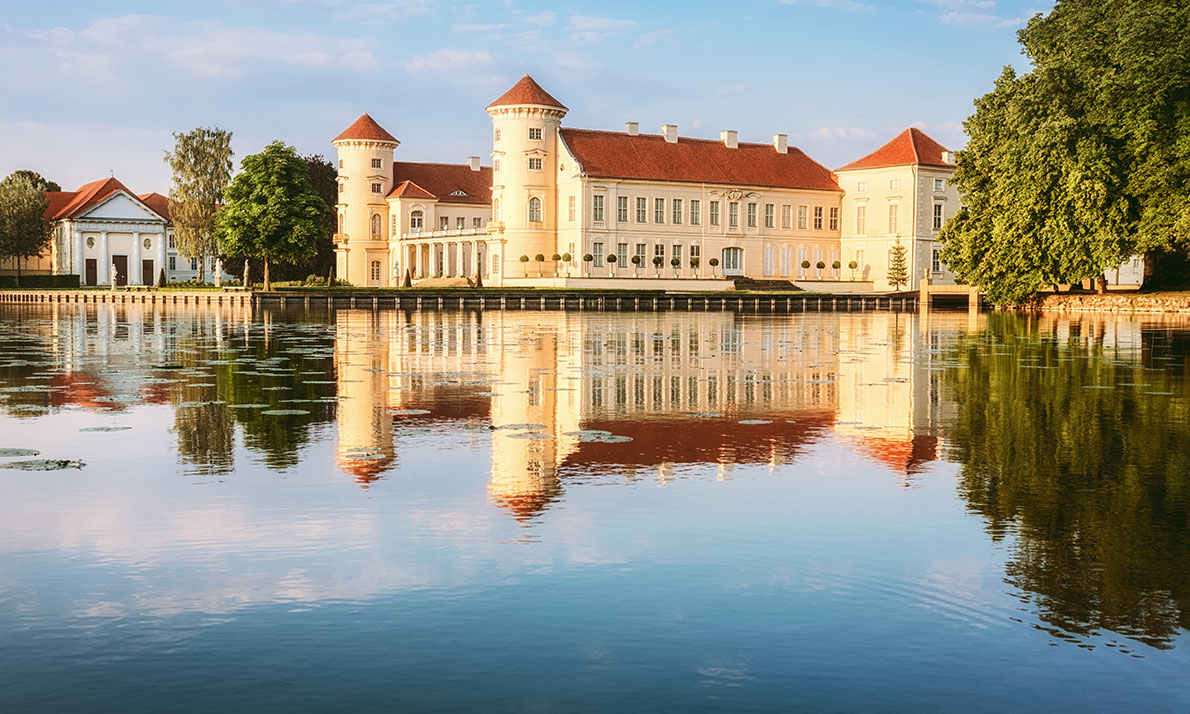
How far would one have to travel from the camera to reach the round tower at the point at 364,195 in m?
104

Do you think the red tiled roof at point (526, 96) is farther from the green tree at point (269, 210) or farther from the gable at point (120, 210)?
the gable at point (120, 210)

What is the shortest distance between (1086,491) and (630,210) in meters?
84.8

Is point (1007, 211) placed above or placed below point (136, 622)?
above

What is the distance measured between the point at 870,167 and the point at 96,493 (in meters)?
96.4

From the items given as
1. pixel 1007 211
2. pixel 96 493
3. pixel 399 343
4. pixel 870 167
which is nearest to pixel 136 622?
pixel 96 493

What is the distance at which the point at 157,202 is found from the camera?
130500 mm

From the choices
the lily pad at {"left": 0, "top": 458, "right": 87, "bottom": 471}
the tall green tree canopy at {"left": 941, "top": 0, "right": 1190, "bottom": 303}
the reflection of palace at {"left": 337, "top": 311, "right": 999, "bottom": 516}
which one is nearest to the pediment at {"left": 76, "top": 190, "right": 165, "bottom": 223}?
the tall green tree canopy at {"left": 941, "top": 0, "right": 1190, "bottom": 303}

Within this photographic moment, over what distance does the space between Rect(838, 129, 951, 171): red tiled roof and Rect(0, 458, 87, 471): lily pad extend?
92334 millimetres

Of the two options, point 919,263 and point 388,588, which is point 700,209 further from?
point 388,588

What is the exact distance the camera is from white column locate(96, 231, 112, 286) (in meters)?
114

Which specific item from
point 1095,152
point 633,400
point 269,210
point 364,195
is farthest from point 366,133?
point 633,400

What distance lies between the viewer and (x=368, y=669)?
534 cm

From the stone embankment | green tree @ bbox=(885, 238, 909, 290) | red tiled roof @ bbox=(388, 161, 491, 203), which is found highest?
red tiled roof @ bbox=(388, 161, 491, 203)

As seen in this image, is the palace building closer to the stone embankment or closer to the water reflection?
the stone embankment
